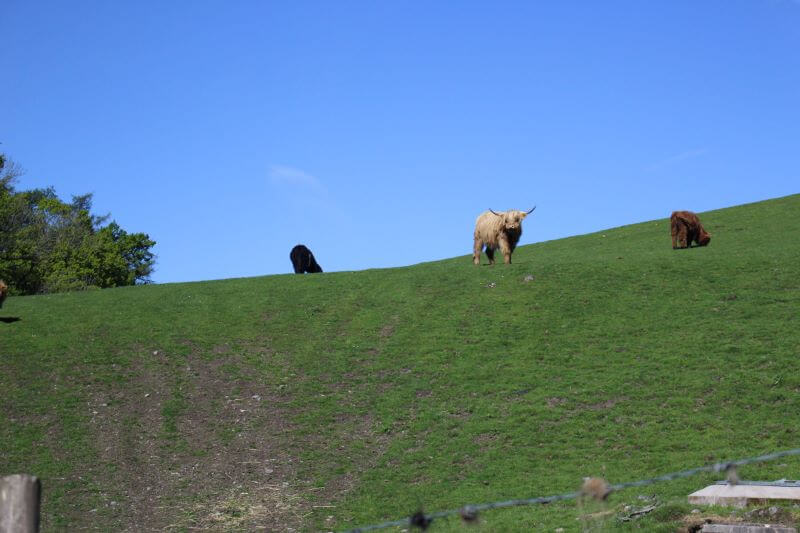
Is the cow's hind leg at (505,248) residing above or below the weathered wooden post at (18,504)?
above

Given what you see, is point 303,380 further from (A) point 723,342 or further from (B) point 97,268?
(B) point 97,268

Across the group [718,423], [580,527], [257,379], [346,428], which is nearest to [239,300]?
[257,379]

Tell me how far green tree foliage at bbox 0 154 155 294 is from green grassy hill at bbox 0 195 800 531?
74.6 ft

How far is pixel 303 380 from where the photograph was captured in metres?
21.9

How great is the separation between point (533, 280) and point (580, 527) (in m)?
16.9

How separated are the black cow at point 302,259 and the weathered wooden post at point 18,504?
113ft

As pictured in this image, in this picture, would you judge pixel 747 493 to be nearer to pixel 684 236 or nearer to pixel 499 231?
pixel 499 231

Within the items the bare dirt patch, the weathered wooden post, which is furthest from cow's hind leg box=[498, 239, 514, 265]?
the weathered wooden post

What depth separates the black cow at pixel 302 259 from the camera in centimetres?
3881

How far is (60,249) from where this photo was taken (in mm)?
60344

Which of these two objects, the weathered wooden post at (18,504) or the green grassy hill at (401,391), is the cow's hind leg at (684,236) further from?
the weathered wooden post at (18,504)

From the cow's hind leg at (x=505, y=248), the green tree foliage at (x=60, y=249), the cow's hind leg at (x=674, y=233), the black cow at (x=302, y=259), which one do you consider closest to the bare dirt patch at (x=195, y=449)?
the cow's hind leg at (x=505, y=248)

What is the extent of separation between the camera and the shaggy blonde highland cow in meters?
31.2

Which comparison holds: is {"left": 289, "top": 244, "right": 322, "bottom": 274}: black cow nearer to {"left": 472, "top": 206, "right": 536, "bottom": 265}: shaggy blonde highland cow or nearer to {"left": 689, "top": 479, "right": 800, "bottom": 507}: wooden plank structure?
{"left": 472, "top": 206, "right": 536, "bottom": 265}: shaggy blonde highland cow
